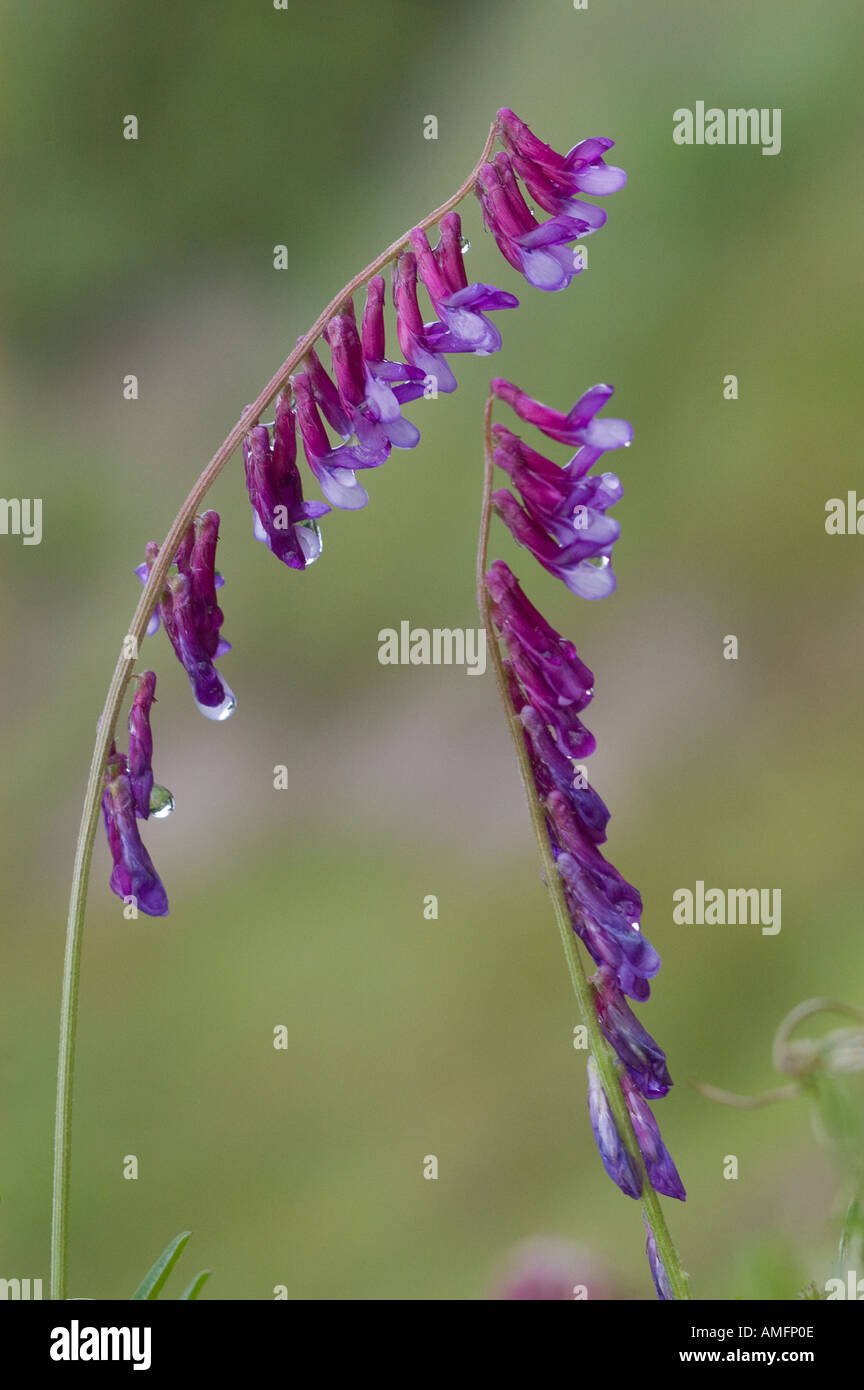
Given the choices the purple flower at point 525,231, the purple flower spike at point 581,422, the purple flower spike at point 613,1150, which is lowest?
the purple flower spike at point 613,1150

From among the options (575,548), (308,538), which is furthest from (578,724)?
(308,538)

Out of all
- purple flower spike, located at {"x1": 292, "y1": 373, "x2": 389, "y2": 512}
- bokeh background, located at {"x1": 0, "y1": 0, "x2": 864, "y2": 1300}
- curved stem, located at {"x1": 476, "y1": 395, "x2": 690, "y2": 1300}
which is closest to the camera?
curved stem, located at {"x1": 476, "y1": 395, "x2": 690, "y2": 1300}

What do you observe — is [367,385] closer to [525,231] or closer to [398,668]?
[525,231]

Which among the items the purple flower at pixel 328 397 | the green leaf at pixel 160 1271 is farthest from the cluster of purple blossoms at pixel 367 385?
the green leaf at pixel 160 1271

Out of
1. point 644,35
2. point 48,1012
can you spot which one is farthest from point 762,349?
point 48,1012

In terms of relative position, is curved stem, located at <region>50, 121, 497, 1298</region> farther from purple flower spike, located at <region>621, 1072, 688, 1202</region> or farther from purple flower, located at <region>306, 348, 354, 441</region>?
purple flower spike, located at <region>621, 1072, 688, 1202</region>

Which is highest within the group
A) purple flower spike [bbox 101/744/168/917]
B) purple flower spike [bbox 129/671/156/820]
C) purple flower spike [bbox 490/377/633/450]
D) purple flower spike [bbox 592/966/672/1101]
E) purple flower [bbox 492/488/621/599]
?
purple flower spike [bbox 490/377/633/450]

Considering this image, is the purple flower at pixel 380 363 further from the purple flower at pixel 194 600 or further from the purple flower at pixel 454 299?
the purple flower at pixel 194 600

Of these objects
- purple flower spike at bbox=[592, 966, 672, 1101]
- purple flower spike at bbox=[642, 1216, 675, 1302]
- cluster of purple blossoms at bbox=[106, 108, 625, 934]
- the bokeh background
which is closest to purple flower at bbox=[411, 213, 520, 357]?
cluster of purple blossoms at bbox=[106, 108, 625, 934]
